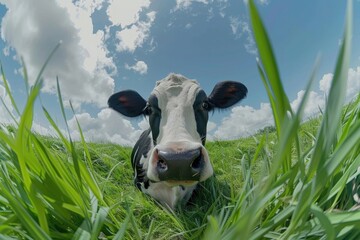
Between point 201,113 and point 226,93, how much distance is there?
0.68 metres

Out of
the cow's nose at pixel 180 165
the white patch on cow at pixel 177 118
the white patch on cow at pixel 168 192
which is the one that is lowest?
the white patch on cow at pixel 168 192

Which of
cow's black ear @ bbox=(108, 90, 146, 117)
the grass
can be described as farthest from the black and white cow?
the grass

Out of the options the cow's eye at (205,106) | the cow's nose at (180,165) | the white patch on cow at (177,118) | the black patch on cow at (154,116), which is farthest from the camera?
the cow's eye at (205,106)

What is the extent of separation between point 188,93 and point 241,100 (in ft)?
2.82

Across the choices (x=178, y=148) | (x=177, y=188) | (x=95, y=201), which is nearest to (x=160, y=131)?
(x=177, y=188)

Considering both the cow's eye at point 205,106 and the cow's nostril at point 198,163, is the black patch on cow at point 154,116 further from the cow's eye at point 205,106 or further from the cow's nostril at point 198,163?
the cow's nostril at point 198,163

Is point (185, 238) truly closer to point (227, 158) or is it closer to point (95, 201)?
point (95, 201)

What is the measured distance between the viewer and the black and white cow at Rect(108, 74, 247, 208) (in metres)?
2.00

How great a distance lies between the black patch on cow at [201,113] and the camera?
2.88 meters

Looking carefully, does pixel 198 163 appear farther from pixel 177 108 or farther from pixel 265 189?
pixel 265 189

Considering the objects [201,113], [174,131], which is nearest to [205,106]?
[201,113]

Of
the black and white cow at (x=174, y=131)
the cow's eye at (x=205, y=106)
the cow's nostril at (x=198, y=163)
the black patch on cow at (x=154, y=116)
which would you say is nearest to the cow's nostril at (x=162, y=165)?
the black and white cow at (x=174, y=131)

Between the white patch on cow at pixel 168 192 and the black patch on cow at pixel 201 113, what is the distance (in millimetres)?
471

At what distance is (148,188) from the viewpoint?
2.99m
